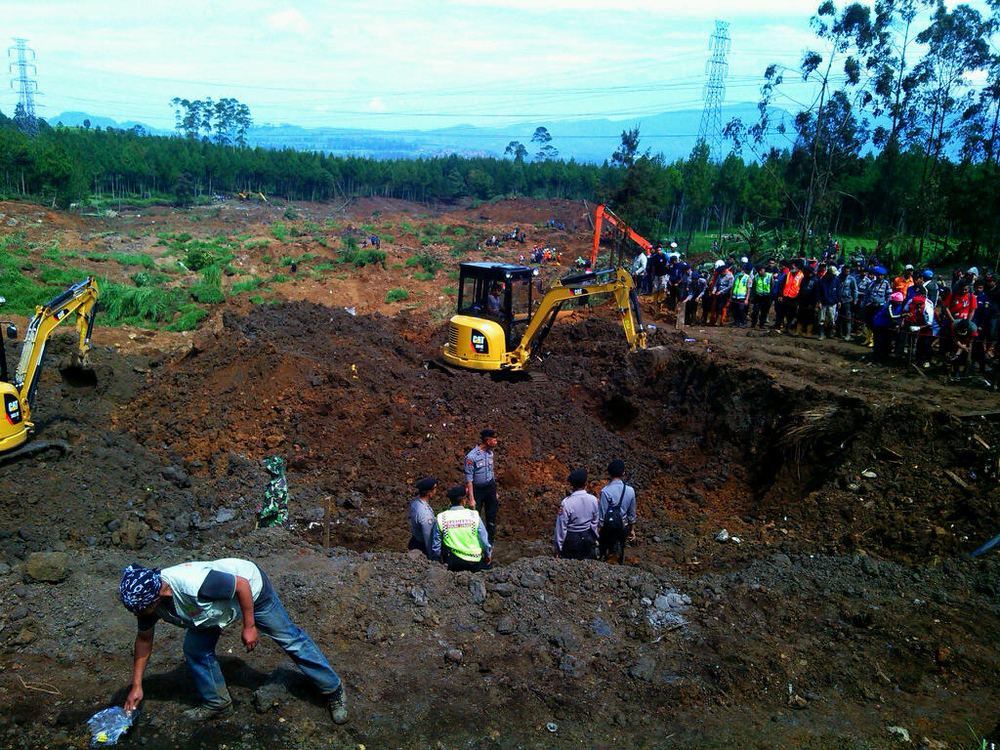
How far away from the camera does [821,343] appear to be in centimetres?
1438

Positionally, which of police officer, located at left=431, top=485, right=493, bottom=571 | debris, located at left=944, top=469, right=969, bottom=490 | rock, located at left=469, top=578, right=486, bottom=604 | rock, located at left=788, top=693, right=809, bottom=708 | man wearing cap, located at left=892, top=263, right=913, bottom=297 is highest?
man wearing cap, located at left=892, top=263, right=913, bottom=297

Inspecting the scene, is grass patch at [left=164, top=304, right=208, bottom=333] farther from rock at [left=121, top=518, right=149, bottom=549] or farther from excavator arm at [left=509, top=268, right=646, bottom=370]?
rock at [left=121, top=518, right=149, bottom=549]

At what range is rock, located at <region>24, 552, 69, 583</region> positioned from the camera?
6.86 m

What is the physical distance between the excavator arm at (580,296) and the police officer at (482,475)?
192 inches

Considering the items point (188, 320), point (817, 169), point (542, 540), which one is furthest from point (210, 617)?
point (817, 169)

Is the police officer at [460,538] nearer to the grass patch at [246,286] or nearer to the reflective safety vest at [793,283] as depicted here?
the reflective safety vest at [793,283]

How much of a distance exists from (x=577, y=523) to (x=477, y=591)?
1458 millimetres

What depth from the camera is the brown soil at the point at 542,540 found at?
5547 millimetres

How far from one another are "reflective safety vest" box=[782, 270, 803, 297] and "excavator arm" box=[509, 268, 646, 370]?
380cm

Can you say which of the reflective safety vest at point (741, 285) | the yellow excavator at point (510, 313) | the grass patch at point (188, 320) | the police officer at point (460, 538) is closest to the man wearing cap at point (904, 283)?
the reflective safety vest at point (741, 285)

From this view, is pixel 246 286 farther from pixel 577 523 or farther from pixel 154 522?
pixel 577 523

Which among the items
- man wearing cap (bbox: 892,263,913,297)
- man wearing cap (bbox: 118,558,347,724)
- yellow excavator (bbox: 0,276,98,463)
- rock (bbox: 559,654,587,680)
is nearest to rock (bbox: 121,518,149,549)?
yellow excavator (bbox: 0,276,98,463)

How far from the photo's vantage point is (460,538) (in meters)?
7.46

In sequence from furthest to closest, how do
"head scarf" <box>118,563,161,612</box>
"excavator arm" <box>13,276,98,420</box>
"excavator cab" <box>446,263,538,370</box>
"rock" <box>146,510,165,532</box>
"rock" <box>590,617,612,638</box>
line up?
"excavator cab" <box>446,263,538,370</box>, "excavator arm" <box>13,276,98,420</box>, "rock" <box>146,510,165,532</box>, "rock" <box>590,617,612,638</box>, "head scarf" <box>118,563,161,612</box>
